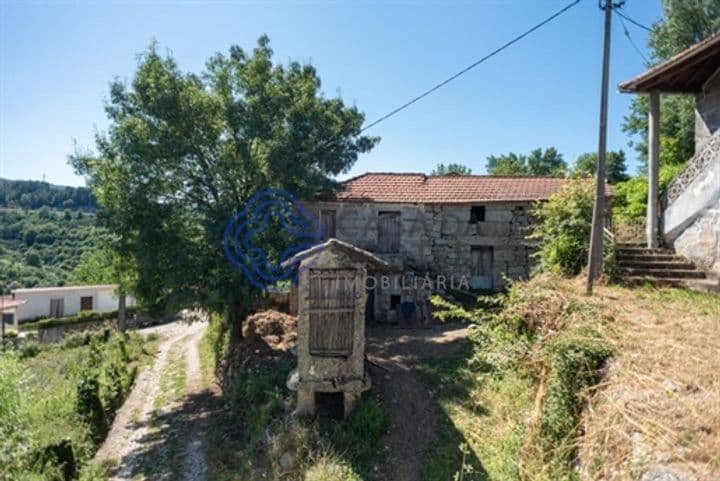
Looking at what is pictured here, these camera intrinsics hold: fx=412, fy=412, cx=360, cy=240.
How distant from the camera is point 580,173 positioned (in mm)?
10688

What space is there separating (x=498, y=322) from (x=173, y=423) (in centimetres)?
917

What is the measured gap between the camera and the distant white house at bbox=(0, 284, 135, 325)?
101 feet

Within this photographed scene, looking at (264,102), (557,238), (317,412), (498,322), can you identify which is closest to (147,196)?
(264,102)

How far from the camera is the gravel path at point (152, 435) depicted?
30.1ft

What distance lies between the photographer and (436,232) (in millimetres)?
16500

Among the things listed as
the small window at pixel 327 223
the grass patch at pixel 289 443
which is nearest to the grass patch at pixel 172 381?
the grass patch at pixel 289 443

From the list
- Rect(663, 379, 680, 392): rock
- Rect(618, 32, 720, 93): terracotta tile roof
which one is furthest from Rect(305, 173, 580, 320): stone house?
Rect(663, 379, 680, 392): rock

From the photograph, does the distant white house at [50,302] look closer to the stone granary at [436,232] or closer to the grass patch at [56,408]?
the grass patch at [56,408]

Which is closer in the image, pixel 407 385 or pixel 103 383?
pixel 407 385

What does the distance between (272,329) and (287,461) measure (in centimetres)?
667

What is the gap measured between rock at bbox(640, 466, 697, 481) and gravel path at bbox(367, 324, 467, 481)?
4.10 m

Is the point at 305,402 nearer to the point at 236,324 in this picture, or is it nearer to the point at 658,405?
the point at 236,324

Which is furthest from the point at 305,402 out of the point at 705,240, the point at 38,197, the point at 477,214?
the point at 38,197

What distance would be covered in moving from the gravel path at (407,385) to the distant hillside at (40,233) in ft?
124
